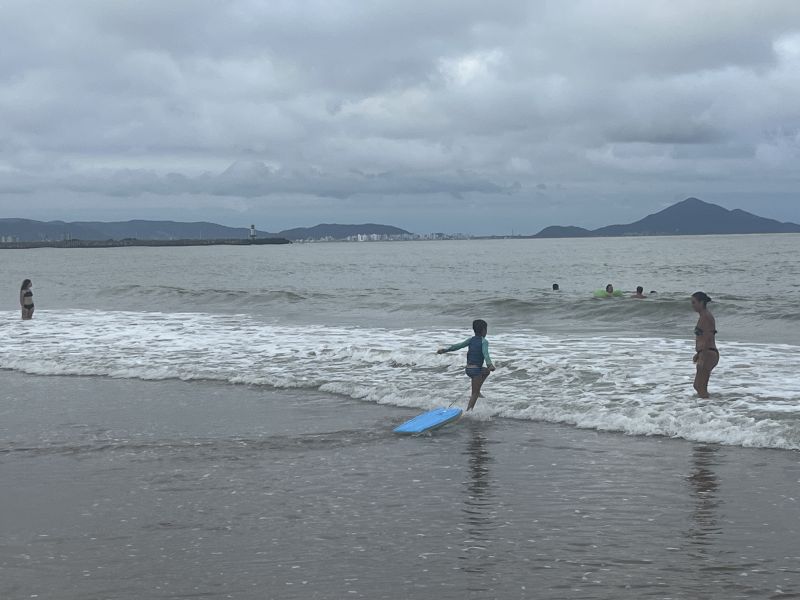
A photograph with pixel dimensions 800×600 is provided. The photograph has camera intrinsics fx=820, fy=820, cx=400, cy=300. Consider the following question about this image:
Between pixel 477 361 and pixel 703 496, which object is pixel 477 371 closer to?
pixel 477 361

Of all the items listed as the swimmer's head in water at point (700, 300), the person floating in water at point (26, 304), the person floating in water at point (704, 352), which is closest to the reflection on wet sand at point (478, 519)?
the person floating in water at point (704, 352)

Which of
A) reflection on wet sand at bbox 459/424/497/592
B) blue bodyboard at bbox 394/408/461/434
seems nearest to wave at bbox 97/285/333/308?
blue bodyboard at bbox 394/408/461/434

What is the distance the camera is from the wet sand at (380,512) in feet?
22.0

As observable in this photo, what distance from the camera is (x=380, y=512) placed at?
8.52 m

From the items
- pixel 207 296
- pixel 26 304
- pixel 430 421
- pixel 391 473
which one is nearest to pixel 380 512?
pixel 391 473

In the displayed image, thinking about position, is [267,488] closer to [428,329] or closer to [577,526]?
[577,526]

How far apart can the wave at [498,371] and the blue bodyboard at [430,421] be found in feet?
2.85

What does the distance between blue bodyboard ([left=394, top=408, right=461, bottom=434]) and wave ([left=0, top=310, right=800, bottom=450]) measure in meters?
0.87

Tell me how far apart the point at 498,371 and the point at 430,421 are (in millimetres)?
6015

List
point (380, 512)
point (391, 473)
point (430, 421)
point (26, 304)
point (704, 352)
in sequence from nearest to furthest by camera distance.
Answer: point (380, 512), point (391, 473), point (430, 421), point (704, 352), point (26, 304)

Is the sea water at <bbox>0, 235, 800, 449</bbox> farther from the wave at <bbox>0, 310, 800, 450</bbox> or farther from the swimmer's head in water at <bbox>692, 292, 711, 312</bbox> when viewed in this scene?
the swimmer's head in water at <bbox>692, 292, 711, 312</bbox>

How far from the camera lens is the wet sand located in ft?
22.0

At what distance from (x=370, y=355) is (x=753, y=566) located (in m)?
14.2

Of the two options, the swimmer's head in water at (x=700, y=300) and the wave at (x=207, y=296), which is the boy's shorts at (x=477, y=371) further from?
the wave at (x=207, y=296)
